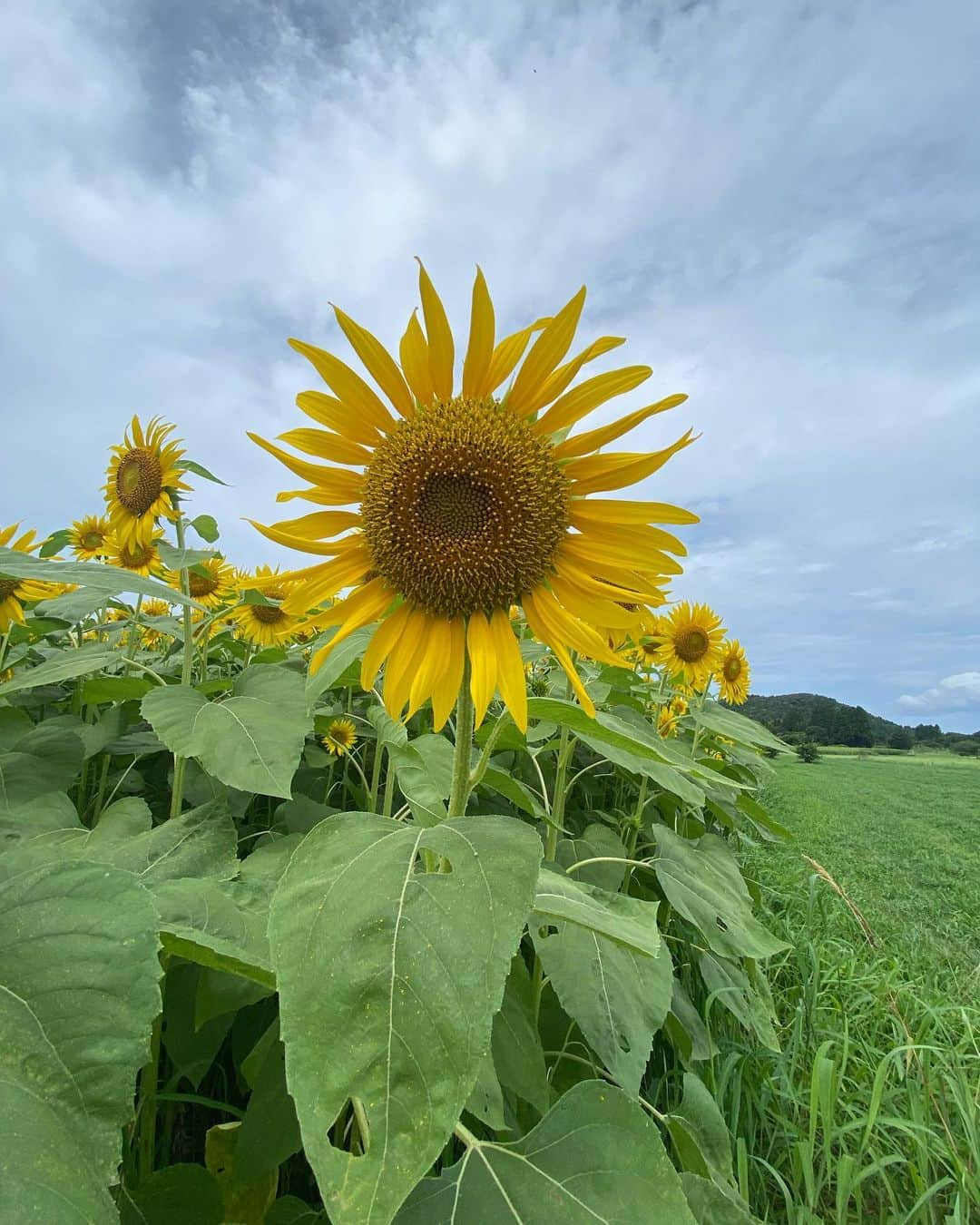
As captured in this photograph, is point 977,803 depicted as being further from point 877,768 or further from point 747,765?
point 747,765

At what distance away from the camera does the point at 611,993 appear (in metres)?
1.67

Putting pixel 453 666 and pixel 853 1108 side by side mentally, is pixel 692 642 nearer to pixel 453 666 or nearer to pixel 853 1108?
pixel 853 1108

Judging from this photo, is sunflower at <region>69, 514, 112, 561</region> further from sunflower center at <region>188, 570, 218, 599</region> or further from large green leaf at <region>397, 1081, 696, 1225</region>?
large green leaf at <region>397, 1081, 696, 1225</region>

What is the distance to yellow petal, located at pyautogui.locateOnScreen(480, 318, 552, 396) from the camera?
159cm

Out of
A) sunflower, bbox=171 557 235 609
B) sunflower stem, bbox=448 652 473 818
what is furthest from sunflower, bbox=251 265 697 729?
sunflower, bbox=171 557 235 609

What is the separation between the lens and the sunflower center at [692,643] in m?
5.15

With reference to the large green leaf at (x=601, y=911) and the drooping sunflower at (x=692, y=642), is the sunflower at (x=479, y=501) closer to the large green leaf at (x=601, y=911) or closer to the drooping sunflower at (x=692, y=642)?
the large green leaf at (x=601, y=911)

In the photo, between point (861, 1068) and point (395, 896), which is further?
point (861, 1068)

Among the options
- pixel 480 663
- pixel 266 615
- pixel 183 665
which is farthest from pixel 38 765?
pixel 266 615

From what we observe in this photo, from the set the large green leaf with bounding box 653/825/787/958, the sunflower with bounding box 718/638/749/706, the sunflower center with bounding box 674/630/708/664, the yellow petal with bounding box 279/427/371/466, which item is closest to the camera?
the yellow petal with bounding box 279/427/371/466

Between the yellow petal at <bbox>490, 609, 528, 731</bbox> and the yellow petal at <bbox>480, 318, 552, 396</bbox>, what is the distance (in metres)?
0.47

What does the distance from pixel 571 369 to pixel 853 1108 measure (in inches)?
117

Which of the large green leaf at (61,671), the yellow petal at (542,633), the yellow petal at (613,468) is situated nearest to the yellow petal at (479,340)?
the yellow petal at (613,468)

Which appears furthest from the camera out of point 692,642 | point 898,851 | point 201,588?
point 898,851
